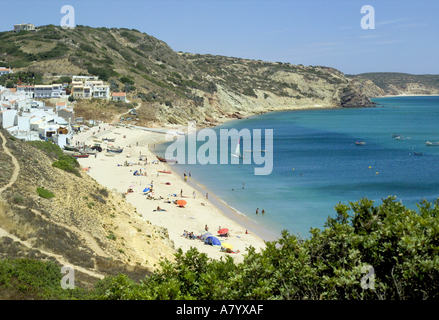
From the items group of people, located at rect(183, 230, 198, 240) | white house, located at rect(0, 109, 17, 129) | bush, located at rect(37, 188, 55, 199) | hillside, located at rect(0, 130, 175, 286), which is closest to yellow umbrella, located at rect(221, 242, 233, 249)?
group of people, located at rect(183, 230, 198, 240)

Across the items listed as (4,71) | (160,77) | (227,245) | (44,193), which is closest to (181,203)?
(227,245)

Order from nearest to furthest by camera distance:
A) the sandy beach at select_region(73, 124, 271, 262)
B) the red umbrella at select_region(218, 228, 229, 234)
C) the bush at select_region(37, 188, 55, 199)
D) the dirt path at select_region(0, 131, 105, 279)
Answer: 1. the dirt path at select_region(0, 131, 105, 279)
2. the bush at select_region(37, 188, 55, 199)
3. the sandy beach at select_region(73, 124, 271, 262)
4. the red umbrella at select_region(218, 228, 229, 234)

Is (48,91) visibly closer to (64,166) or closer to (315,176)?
(64,166)

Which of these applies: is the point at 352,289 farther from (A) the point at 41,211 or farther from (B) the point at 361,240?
(A) the point at 41,211

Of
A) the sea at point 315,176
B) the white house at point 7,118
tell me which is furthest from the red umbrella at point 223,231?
the white house at point 7,118

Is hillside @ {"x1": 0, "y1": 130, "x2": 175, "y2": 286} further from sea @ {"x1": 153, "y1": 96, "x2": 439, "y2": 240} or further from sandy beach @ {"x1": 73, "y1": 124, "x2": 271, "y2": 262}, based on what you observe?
sea @ {"x1": 153, "y1": 96, "x2": 439, "y2": 240}
